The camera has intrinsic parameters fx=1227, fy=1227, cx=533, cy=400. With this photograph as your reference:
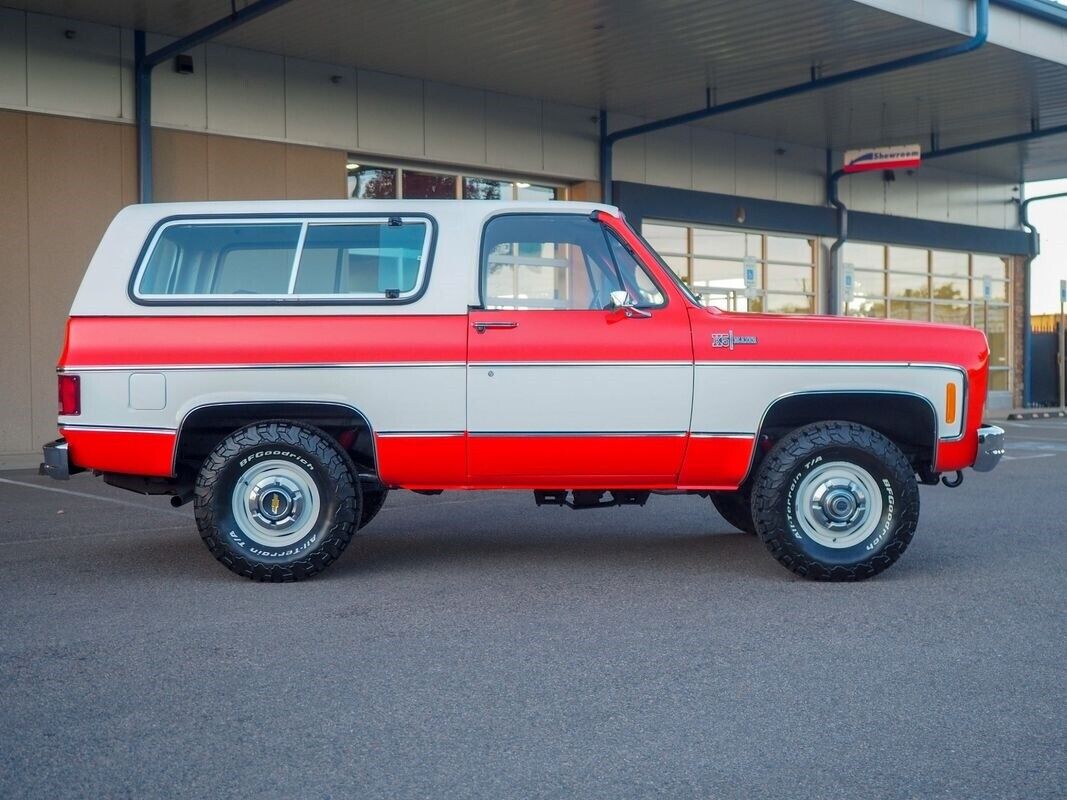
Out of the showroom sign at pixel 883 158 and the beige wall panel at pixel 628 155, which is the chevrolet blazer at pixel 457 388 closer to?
the beige wall panel at pixel 628 155

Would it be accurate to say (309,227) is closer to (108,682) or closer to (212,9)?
(108,682)

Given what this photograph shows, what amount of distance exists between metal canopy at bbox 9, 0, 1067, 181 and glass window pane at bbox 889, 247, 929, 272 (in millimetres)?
5175

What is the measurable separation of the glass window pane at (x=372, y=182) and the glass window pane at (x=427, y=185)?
21 cm

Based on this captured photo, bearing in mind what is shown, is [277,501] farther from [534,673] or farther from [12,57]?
[12,57]

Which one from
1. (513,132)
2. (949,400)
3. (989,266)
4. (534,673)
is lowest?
(534,673)

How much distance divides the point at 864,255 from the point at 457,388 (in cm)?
2075

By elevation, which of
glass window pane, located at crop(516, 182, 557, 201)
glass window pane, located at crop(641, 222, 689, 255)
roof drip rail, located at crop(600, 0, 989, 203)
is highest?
roof drip rail, located at crop(600, 0, 989, 203)

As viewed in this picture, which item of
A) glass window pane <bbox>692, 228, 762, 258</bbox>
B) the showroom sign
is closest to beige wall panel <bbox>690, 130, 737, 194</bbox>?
glass window pane <bbox>692, 228, 762, 258</bbox>

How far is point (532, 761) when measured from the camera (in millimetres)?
3705

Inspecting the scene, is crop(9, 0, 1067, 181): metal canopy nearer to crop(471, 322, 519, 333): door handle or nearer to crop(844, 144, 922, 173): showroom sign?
crop(844, 144, 922, 173): showroom sign

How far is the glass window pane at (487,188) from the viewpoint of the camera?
18.3 m

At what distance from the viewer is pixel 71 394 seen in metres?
6.48

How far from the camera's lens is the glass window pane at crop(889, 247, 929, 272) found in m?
26.3

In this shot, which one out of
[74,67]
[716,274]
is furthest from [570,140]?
[74,67]
